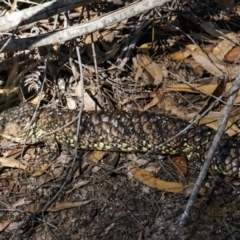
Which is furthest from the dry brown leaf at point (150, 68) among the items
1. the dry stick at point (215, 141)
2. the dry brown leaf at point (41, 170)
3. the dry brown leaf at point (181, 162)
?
the dry stick at point (215, 141)

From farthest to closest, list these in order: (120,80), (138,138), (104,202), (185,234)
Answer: (120,80) → (138,138) → (104,202) → (185,234)

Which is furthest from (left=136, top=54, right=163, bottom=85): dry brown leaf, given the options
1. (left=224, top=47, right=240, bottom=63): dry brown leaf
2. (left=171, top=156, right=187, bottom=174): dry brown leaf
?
(left=171, top=156, right=187, bottom=174): dry brown leaf

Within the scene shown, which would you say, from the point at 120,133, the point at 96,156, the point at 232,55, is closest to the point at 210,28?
the point at 232,55

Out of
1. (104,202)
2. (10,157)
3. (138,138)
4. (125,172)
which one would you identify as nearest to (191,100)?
(138,138)

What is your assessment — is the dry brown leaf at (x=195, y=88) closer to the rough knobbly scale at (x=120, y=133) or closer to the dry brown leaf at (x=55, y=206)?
the rough knobbly scale at (x=120, y=133)

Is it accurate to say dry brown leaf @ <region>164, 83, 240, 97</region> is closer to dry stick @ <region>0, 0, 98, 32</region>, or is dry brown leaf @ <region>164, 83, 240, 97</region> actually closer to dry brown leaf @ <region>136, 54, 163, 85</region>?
dry brown leaf @ <region>136, 54, 163, 85</region>

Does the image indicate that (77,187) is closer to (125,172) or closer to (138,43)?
(125,172)

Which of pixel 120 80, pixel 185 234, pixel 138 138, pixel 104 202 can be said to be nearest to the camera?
pixel 185 234
